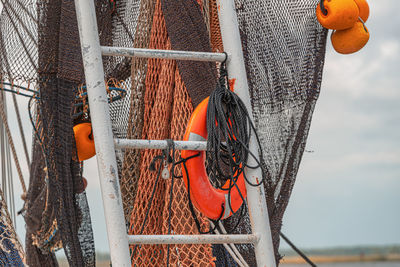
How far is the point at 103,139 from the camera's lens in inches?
90.4

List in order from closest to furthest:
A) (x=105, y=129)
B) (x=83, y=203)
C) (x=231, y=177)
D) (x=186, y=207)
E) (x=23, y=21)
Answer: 1. (x=105, y=129)
2. (x=231, y=177)
3. (x=186, y=207)
4. (x=23, y=21)
5. (x=83, y=203)

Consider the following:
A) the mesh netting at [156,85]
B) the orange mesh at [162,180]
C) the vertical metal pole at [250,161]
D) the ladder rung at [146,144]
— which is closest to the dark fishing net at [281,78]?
the mesh netting at [156,85]

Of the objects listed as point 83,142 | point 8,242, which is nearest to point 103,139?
point 83,142

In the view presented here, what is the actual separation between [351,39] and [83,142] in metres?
1.74

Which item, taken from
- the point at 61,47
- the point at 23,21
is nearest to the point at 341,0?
Result: the point at 61,47

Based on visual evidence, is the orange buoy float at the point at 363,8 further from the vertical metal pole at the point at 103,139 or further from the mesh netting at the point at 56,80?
the vertical metal pole at the point at 103,139

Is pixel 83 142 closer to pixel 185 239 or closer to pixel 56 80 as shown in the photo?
pixel 56 80

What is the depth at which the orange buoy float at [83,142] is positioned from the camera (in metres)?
3.65

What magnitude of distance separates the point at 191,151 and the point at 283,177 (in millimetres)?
1414

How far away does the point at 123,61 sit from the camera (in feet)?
12.5

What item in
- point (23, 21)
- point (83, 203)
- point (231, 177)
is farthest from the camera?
point (83, 203)

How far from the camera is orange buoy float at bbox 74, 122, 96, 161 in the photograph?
144 inches

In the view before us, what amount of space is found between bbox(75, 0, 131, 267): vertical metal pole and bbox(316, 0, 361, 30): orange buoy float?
5.44 ft

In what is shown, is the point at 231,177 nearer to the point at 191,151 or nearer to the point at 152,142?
the point at 191,151
